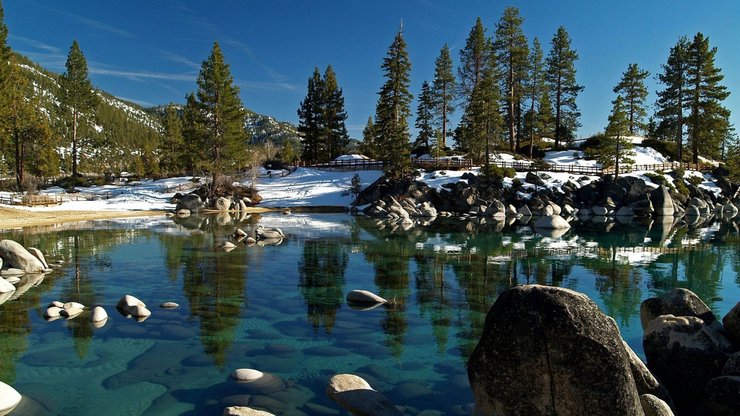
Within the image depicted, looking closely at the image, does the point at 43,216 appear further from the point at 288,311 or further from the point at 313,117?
the point at 313,117

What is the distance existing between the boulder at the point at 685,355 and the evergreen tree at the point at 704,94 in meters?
70.5

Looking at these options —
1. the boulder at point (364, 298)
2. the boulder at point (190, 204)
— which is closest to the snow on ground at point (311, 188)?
the boulder at point (190, 204)

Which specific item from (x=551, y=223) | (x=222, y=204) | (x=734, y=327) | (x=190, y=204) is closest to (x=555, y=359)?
(x=734, y=327)

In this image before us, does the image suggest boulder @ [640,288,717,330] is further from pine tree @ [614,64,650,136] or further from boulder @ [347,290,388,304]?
pine tree @ [614,64,650,136]

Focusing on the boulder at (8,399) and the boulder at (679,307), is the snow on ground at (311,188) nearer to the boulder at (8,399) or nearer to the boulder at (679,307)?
the boulder at (8,399)

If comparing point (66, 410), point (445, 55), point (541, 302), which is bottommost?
point (66, 410)

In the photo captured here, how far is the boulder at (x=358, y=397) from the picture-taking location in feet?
21.8

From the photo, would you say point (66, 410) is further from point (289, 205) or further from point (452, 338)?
point (289, 205)

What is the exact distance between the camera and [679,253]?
23531 mm

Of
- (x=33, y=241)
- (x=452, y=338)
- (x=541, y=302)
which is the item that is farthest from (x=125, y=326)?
(x=33, y=241)

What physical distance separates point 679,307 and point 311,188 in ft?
187

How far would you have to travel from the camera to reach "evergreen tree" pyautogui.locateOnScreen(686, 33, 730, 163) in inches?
2427

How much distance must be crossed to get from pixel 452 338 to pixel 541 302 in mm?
5374

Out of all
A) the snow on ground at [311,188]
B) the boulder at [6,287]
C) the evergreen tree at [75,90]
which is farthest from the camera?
the evergreen tree at [75,90]
